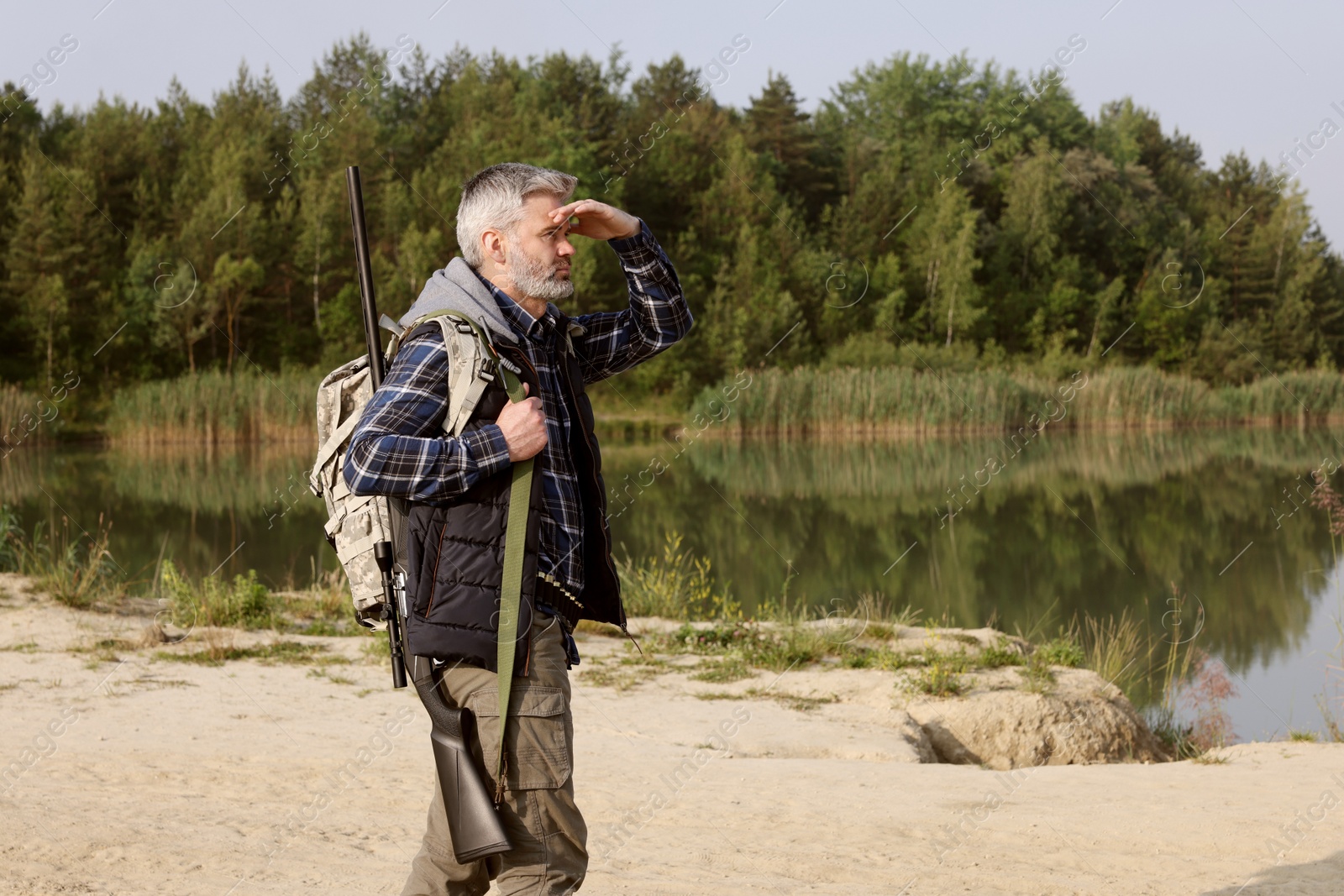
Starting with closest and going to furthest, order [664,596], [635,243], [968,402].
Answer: [635,243]
[664,596]
[968,402]

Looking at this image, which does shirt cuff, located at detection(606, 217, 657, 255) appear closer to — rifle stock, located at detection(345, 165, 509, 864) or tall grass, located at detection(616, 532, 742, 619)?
rifle stock, located at detection(345, 165, 509, 864)

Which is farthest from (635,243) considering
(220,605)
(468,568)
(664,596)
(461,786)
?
(664,596)

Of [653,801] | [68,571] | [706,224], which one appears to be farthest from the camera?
[706,224]

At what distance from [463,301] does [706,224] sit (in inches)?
1948

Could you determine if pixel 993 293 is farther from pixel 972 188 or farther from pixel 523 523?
pixel 523 523

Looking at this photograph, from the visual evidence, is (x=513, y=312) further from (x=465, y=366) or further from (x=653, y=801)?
(x=653, y=801)

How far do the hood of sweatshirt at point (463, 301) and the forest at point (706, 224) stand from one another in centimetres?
3549

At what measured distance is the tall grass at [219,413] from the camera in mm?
31188

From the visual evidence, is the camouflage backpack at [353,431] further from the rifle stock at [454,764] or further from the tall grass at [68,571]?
the tall grass at [68,571]

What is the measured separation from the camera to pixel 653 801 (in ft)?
16.8

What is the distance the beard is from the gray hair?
0.06m

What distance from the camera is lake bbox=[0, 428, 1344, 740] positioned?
11.2m

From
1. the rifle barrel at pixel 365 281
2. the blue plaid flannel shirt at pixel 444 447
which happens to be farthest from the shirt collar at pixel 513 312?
the rifle barrel at pixel 365 281

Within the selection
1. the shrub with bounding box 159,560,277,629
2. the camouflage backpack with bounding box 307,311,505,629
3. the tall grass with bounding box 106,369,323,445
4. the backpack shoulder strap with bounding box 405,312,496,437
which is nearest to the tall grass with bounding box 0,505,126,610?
the shrub with bounding box 159,560,277,629
